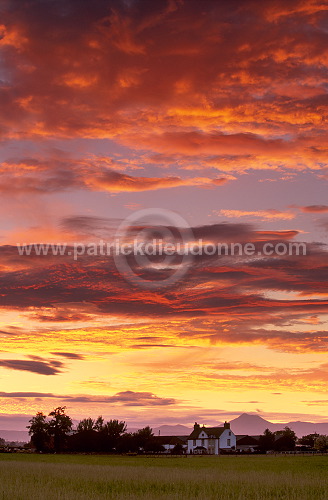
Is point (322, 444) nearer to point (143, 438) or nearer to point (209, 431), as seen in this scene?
point (143, 438)

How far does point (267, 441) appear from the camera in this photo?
167000 millimetres

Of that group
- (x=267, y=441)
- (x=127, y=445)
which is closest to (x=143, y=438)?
(x=127, y=445)

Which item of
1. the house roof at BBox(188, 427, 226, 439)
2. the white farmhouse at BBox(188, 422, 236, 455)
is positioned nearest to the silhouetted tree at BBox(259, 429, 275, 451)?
the white farmhouse at BBox(188, 422, 236, 455)

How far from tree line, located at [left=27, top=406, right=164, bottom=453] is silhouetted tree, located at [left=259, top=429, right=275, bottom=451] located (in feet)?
103

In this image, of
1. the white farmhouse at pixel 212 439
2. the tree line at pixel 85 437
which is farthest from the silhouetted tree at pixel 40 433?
the white farmhouse at pixel 212 439

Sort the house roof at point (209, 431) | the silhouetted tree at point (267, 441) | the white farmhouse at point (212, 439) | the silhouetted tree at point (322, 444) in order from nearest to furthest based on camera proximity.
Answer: the silhouetted tree at point (322, 444) < the silhouetted tree at point (267, 441) < the white farmhouse at point (212, 439) < the house roof at point (209, 431)

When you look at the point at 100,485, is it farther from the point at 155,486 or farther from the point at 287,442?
the point at 287,442

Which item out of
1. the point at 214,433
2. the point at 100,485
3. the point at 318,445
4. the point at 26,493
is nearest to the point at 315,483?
the point at 100,485

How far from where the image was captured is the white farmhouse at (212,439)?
601 ft

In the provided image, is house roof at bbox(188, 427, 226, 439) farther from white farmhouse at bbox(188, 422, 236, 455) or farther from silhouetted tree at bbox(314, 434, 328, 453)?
silhouetted tree at bbox(314, 434, 328, 453)

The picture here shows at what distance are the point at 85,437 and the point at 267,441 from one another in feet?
175

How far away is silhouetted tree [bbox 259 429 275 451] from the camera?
164800 millimetres

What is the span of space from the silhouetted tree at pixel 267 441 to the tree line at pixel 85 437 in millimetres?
31480

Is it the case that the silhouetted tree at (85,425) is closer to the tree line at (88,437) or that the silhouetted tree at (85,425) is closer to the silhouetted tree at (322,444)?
the tree line at (88,437)
